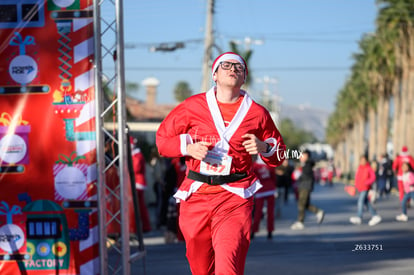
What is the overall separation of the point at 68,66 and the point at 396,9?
42341 mm

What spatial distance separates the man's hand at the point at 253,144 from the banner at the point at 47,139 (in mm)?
2628

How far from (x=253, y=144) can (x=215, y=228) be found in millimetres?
713

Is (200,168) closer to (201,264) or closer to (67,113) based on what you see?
(201,264)

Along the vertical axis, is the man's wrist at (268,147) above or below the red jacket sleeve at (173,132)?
below

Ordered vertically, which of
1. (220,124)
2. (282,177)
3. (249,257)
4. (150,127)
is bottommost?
(150,127)

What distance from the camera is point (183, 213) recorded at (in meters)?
6.60

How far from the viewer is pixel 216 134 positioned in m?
6.49

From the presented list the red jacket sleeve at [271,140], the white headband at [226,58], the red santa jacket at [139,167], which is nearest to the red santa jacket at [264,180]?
the red santa jacket at [139,167]

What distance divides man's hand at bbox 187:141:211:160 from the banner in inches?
97.5

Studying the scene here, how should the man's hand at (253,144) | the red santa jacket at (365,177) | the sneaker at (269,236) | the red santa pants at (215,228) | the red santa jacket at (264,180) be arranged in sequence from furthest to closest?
1. the red santa jacket at (365,177)
2. the red santa jacket at (264,180)
3. the sneaker at (269,236)
4. the man's hand at (253,144)
5. the red santa pants at (215,228)

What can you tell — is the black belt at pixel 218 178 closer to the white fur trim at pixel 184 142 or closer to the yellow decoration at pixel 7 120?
the white fur trim at pixel 184 142

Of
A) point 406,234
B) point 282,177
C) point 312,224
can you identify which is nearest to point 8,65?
point 406,234

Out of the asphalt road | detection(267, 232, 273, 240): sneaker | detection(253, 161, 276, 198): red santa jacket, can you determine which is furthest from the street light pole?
detection(267, 232, 273, 240): sneaker

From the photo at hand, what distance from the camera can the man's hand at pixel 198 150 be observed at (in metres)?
6.25
